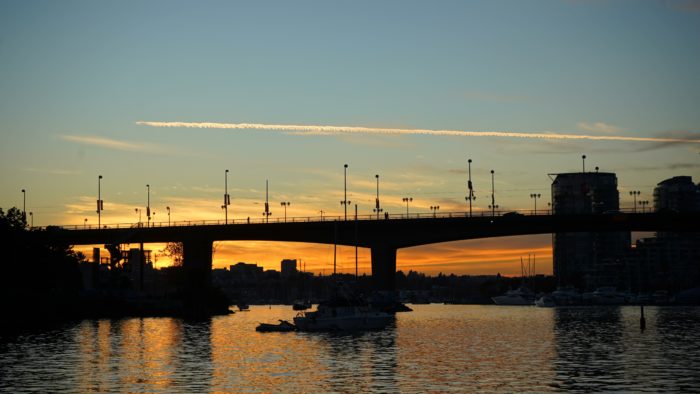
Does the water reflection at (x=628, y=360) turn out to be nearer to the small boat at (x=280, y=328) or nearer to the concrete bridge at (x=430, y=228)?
the small boat at (x=280, y=328)

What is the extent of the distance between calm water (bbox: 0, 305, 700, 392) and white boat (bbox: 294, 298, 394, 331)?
2.90 meters

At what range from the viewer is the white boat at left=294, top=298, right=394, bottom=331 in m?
124

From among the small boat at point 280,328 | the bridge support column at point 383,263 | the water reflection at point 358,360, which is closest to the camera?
the water reflection at point 358,360

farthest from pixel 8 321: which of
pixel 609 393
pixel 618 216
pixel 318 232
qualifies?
pixel 618 216

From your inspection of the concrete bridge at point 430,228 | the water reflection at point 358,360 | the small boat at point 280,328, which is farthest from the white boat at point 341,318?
the concrete bridge at point 430,228

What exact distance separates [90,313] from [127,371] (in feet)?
321

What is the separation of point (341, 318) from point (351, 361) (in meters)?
40.0

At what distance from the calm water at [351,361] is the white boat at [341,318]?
2.90 m

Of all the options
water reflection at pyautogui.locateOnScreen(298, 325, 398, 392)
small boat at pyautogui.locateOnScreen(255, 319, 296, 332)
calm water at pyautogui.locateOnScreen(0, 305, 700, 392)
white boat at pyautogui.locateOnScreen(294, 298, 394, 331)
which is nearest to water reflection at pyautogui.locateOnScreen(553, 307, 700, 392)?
calm water at pyautogui.locateOnScreen(0, 305, 700, 392)

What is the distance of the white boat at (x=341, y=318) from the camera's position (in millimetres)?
123500

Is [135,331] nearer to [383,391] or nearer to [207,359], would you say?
[207,359]

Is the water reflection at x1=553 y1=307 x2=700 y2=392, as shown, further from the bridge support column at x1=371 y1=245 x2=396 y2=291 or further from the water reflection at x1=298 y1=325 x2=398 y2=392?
the bridge support column at x1=371 y1=245 x2=396 y2=291

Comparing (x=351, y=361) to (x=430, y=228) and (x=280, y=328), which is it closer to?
(x=280, y=328)

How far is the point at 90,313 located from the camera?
169 metres
